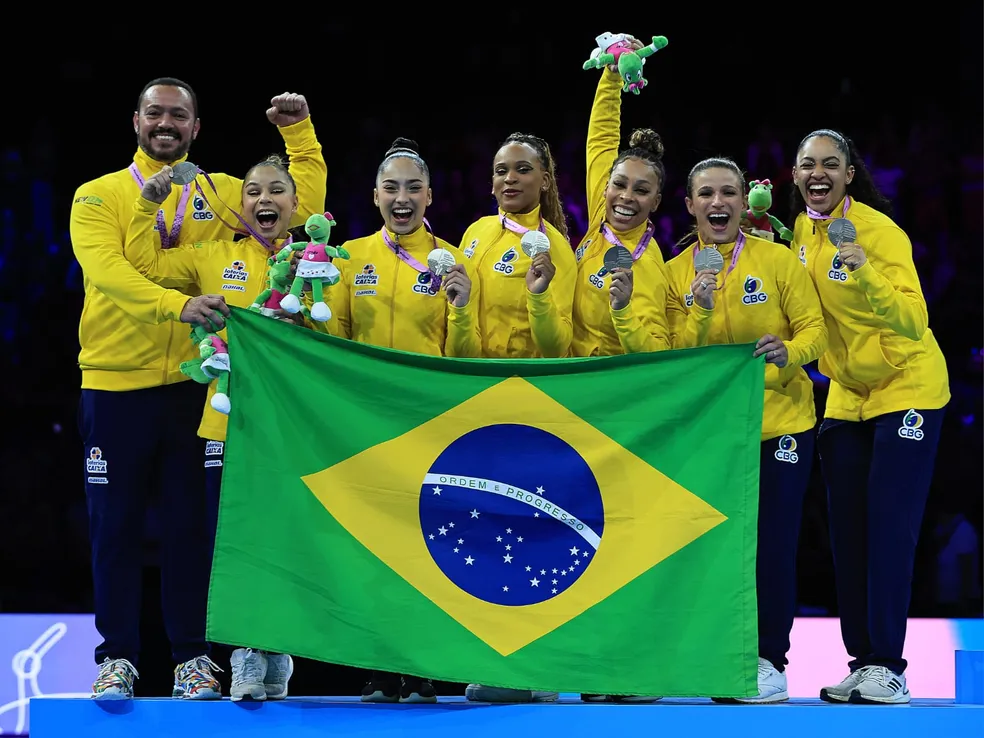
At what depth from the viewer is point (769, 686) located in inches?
144

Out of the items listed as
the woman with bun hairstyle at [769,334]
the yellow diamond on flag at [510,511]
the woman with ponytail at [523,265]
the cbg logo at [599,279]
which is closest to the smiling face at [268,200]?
the woman with ponytail at [523,265]

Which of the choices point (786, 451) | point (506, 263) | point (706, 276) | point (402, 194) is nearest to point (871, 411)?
point (786, 451)

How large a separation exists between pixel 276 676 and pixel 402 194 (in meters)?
1.53

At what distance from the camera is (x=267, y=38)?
800cm

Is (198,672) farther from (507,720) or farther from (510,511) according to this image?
(510,511)

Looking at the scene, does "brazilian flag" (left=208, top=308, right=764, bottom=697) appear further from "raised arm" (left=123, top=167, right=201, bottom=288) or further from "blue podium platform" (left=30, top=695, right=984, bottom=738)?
"raised arm" (left=123, top=167, right=201, bottom=288)

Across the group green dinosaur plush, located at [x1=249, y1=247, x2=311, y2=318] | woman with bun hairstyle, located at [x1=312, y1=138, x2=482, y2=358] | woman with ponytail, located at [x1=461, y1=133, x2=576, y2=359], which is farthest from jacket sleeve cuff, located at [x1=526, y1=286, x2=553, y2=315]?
green dinosaur plush, located at [x1=249, y1=247, x2=311, y2=318]

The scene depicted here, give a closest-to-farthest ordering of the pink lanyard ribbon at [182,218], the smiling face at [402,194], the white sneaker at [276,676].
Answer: the white sneaker at [276,676], the smiling face at [402,194], the pink lanyard ribbon at [182,218]

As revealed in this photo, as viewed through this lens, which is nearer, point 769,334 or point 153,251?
point 769,334

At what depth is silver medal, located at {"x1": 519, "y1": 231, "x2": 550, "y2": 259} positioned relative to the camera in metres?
3.59

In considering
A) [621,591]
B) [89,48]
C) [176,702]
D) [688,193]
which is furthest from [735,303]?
[89,48]

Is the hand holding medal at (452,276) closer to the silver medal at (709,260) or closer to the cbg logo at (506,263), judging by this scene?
the cbg logo at (506,263)

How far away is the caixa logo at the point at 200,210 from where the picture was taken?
4.09 metres

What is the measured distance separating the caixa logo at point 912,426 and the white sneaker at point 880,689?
0.70 meters
